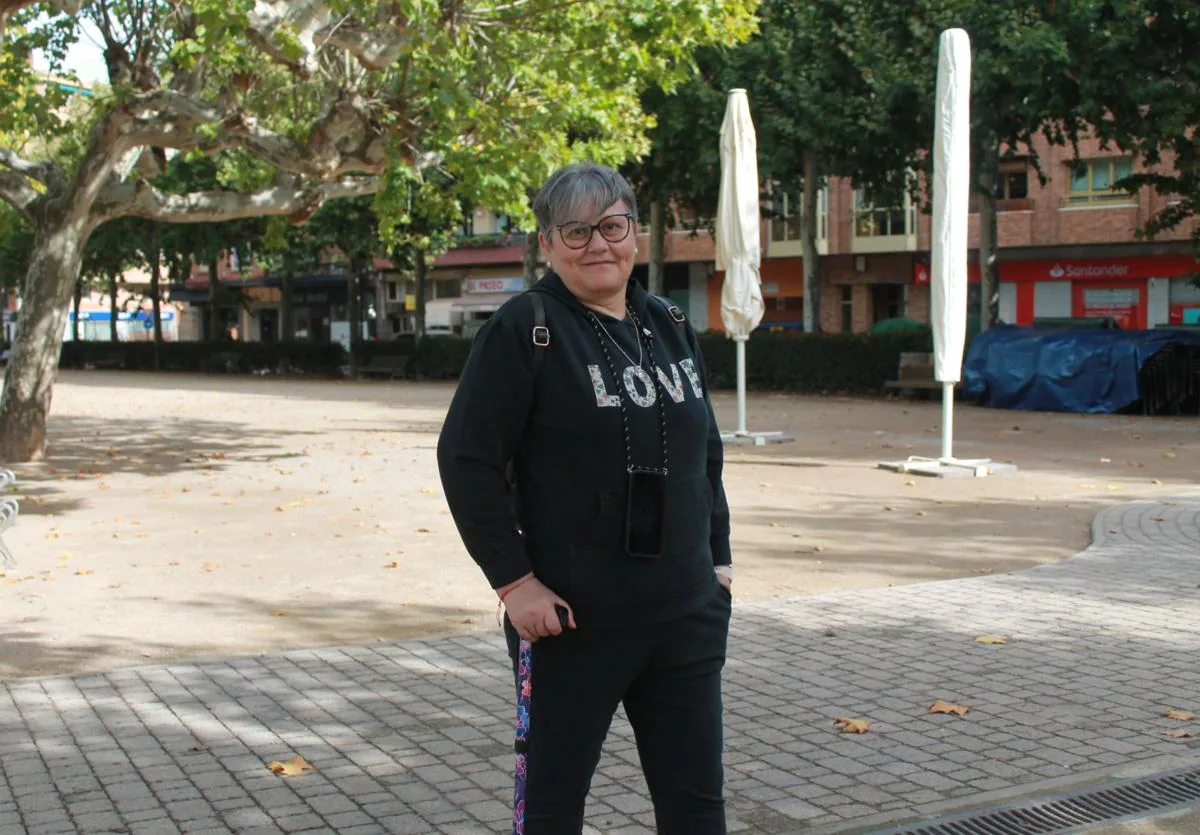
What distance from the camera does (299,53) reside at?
13.1 meters

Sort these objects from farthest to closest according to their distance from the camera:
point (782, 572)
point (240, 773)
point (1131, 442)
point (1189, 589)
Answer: point (1131, 442) → point (782, 572) → point (1189, 589) → point (240, 773)

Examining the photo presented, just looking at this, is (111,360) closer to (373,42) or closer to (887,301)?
(887,301)

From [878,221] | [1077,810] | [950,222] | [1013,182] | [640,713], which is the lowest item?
[1077,810]

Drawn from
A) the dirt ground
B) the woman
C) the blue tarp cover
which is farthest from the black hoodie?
the blue tarp cover

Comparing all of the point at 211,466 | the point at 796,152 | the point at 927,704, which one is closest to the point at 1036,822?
the point at 927,704

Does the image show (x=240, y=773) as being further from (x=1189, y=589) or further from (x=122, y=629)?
(x=1189, y=589)

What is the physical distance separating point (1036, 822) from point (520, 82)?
13.1 m

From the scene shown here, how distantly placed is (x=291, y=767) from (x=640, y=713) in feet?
6.92

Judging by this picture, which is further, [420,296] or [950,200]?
[420,296]

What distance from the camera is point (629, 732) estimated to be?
5125 mm

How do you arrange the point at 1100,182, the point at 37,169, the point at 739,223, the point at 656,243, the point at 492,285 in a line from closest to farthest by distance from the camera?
the point at 37,169
the point at 739,223
the point at 656,243
the point at 1100,182
the point at 492,285

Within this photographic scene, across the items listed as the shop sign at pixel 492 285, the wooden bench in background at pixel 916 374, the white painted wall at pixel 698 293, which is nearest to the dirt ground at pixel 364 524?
the wooden bench in background at pixel 916 374

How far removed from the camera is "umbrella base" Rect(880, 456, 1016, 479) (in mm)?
13320

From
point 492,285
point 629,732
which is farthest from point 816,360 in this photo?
point 492,285
